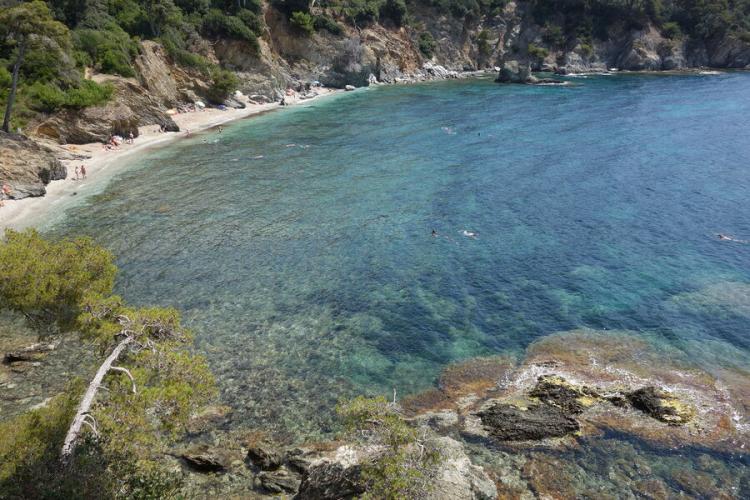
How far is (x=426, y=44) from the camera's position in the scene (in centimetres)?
12781

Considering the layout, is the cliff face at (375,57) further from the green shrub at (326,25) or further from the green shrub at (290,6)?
the green shrub at (290,6)

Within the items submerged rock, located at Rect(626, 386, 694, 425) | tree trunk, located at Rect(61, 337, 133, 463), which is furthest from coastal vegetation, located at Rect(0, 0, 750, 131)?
submerged rock, located at Rect(626, 386, 694, 425)

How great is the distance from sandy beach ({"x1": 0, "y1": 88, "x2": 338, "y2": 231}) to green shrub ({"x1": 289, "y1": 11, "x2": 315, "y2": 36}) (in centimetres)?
2955

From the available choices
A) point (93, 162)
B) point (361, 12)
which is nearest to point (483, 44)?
point (361, 12)

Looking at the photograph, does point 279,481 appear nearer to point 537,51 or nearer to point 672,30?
point 537,51

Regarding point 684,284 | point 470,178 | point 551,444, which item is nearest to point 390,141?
point 470,178

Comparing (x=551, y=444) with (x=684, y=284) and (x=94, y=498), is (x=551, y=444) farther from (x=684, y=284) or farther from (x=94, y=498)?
(x=684, y=284)

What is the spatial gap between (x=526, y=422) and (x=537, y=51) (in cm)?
14154

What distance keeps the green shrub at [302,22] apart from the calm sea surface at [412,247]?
43682mm

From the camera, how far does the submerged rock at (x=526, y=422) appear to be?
60.5ft

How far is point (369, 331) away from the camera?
25109 mm

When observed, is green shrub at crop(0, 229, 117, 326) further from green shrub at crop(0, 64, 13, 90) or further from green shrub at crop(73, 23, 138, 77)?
green shrub at crop(73, 23, 138, 77)

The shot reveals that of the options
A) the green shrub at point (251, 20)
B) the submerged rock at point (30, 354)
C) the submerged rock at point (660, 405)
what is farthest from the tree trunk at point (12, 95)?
the submerged rock at point (660, 405)

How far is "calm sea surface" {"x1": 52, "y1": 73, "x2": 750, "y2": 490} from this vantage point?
23.6 meters
